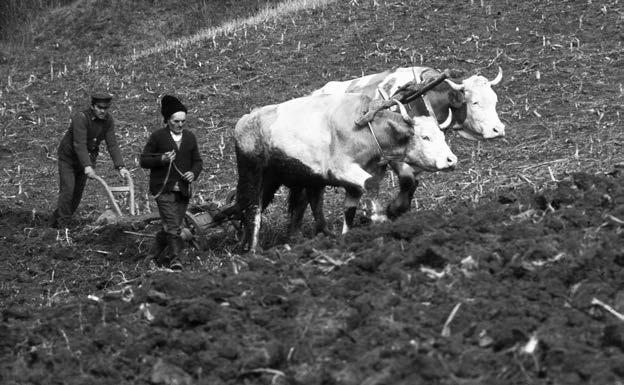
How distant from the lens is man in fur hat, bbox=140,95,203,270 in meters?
11.3

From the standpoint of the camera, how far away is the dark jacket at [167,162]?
37.0 feet

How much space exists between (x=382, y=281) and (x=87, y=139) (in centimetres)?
564

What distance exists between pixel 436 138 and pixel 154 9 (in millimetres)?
23098

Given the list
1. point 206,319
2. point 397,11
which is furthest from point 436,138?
point 397,11

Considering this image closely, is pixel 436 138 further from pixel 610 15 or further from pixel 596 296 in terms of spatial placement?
pixel 610 15

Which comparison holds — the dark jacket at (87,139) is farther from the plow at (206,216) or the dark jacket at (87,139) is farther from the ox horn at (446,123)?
the ox horn at (446,123)

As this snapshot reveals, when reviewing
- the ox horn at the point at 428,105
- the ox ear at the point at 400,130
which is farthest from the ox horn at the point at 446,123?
the ox ear at the point at 400,130

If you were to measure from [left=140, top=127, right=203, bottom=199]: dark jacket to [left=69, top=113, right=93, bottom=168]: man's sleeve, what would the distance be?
4.54 feet

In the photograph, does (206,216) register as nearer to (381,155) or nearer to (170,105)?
(170,105)

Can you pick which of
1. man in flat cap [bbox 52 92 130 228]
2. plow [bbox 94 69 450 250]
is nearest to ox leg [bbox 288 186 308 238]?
plow [bbox 94 69 450 250]

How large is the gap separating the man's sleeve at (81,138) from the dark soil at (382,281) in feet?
2.38

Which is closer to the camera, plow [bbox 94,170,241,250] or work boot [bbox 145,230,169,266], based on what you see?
work boot [bbox 145,230,169,266]

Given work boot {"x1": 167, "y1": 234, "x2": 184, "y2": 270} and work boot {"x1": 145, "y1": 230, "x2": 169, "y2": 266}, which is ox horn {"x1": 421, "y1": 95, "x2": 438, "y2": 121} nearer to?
work boot {"x1": 167, "y1": 234, "x2": 184, "y2": 270}

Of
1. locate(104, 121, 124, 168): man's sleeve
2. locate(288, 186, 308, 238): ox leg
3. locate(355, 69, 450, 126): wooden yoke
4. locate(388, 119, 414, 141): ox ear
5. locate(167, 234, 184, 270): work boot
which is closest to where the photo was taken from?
locate(388, 119, 414, 141): ox ear
